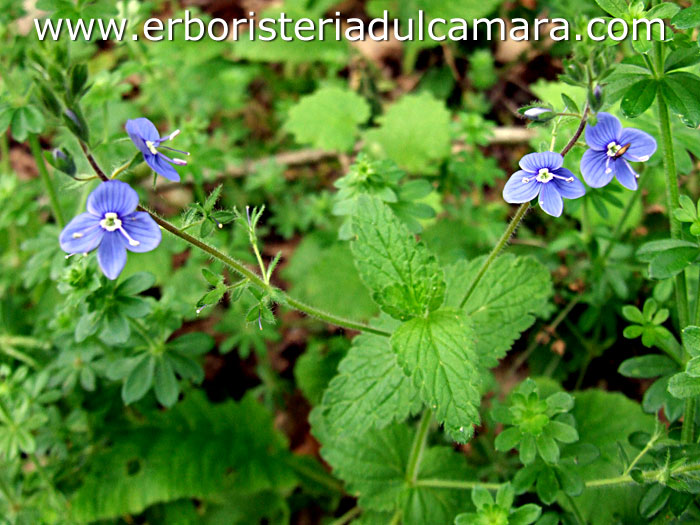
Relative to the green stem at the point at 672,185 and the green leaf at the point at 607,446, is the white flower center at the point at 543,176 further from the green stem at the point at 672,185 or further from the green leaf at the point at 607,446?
the green leaf at the point at 607,446

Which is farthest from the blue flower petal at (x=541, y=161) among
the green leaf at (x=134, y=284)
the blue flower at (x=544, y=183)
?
the green leaf at (x=134, y=284)

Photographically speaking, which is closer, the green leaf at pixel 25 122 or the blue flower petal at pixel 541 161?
the blue flower petal at pixel 541 161

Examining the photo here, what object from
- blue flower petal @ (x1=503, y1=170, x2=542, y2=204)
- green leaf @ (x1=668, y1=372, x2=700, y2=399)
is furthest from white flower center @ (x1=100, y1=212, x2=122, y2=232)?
green leaf @ (x1=668, y1=372, x2=700, y2=399)

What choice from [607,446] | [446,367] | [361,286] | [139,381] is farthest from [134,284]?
[607,446]

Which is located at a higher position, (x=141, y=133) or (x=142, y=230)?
(x=141, y=133)

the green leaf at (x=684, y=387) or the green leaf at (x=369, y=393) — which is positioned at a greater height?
the green leaf at (x=684, y=387)

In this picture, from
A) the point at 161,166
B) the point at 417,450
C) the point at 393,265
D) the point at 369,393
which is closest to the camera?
the point at 161,166

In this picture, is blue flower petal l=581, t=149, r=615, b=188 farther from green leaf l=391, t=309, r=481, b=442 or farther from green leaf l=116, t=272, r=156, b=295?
green leaf l=116, t=272, r=156, b=295

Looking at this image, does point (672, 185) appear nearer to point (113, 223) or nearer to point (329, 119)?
point (113, 223)
